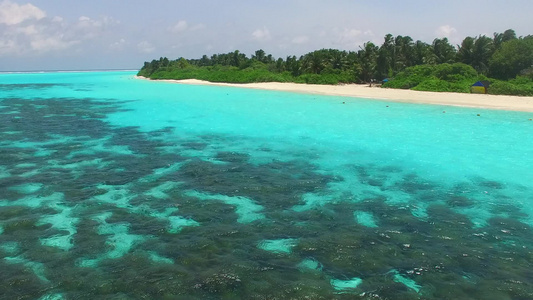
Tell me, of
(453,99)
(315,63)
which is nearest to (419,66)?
(453,99)

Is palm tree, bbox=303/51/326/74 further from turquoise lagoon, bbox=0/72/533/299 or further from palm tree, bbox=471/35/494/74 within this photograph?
turquoise lagoon, bbox=0/72/533/299

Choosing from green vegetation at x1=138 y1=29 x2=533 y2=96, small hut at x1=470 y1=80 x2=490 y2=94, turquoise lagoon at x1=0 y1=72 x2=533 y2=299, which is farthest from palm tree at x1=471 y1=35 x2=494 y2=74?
turquoise lagoon at x1=0 y1=72 x2=533 y2=299

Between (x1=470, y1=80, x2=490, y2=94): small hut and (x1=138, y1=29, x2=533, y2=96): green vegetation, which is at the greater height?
(x1=138, y1=29, x2=533, y2=96): green vegetation

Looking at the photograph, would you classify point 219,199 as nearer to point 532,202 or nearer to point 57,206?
point 57,206

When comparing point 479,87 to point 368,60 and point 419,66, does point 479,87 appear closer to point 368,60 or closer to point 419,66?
point 419,66

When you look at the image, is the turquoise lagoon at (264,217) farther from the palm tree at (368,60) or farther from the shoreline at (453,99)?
the palm tree at (368,60)

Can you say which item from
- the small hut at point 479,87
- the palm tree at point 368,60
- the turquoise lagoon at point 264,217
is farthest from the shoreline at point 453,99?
the turquoise lagoon at point 264,217
